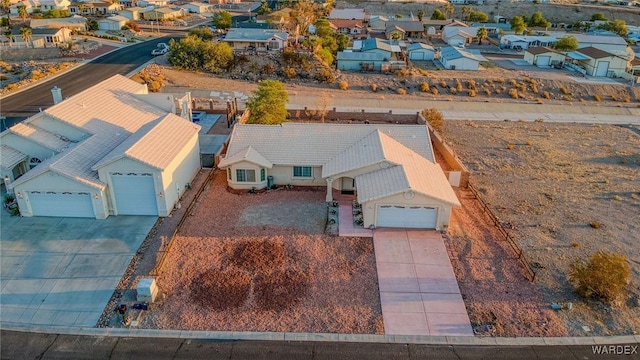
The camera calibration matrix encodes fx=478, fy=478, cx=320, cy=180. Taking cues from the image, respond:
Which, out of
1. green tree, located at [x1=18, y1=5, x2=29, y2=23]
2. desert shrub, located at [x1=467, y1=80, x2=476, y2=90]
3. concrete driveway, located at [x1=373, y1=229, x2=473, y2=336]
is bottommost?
desert shrub, located at [x1=467, y1=80, x2=476, y2=90]

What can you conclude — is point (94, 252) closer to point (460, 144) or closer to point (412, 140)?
point (412, 140)

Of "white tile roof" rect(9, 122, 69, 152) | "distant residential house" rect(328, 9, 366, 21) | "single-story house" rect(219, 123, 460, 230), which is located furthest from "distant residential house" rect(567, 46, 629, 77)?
"white tile roof" rect(9, 122, 69, 152)

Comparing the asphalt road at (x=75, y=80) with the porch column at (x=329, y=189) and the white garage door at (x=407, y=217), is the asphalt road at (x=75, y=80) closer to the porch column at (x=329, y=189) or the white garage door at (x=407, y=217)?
the porch column at (x=329, y=189)

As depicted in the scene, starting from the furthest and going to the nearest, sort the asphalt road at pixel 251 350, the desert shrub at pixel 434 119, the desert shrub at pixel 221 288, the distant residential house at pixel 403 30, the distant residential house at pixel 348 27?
the distant residential house at pixel 348 27 → the distant residential house at pixel 403 30 → the desert shrub at pixel 434 119 → the desert shrub at pixel 221 288 → the asphalt road at pixel 251 350

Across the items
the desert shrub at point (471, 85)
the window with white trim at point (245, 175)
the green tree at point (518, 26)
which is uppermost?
the green tree at point (518, 26)

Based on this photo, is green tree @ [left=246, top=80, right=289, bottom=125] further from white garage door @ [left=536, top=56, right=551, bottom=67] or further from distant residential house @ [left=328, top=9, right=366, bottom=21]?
distant residential house @ [left=328, top=9, right=366, bottom=21]

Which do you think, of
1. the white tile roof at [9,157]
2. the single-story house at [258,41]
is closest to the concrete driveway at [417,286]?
the white tile roof at [9,157]

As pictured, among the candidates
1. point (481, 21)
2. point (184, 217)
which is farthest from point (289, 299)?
point (481, 21)
